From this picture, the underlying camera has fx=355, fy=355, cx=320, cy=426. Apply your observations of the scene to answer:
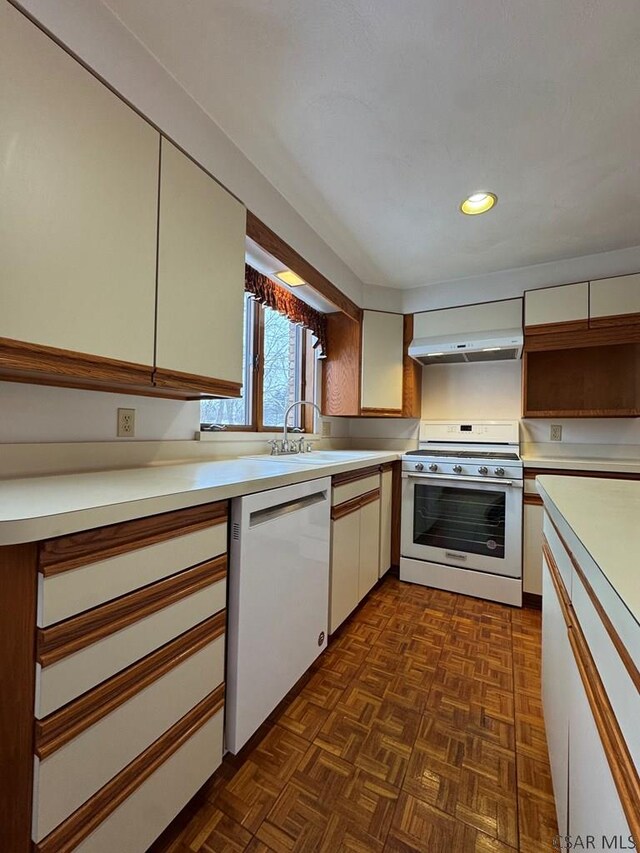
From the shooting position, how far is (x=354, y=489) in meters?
1.91

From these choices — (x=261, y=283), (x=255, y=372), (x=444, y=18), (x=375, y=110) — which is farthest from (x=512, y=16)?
(x=255, y=372)

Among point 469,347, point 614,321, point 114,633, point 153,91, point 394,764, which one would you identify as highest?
point 153,91

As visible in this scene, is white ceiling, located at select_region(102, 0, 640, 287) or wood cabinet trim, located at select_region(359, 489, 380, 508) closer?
white ceiling, located at select_region(102, 0, 640, 287)

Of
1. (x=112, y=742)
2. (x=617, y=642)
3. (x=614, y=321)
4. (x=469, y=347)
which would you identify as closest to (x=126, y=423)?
(x=112, y=742)

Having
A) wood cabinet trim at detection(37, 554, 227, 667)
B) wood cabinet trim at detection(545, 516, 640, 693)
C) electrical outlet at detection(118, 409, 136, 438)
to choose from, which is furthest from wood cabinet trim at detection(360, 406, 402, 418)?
wood cabinet trim at detection(545, 516, 640, 693)

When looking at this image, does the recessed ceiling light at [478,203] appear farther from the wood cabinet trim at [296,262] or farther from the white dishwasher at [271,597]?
the white dishwasher at [271,597]

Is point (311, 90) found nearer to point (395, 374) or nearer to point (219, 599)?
point (219, 599)

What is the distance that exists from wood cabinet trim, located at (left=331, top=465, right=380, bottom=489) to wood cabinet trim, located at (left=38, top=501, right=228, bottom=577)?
0.79 metres

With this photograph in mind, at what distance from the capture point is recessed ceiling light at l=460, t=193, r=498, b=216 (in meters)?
1.78

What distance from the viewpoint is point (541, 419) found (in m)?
2.63

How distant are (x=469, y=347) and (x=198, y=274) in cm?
193

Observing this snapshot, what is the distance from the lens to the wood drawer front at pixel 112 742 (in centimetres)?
64

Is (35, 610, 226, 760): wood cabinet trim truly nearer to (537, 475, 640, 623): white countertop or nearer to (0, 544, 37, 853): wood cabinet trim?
(0, 544, 37, 853): wood cabinet trim

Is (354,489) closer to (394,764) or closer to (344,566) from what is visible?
(344,566)
